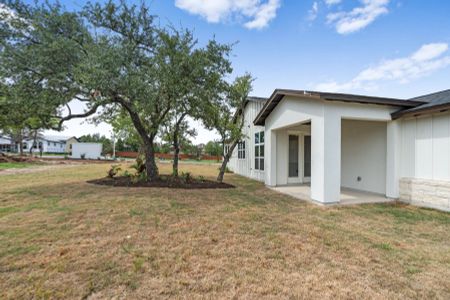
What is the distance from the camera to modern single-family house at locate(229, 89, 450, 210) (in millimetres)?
5730

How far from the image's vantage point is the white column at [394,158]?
6578mm

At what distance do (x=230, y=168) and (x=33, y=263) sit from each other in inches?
597

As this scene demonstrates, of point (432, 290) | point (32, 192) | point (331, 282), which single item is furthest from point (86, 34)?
point (432, 290)

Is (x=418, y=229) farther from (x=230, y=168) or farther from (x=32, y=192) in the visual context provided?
(x=230, y=168)

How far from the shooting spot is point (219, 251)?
312 cm

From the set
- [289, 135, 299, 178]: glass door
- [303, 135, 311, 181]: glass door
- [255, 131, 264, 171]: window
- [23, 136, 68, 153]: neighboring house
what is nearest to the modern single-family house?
[303, 135, 311, 181]: glass door

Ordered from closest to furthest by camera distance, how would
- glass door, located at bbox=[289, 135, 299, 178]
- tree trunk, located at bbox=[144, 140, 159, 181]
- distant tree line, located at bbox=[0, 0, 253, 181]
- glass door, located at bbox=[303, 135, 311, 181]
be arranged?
distant tree line, located at bbox=[0, 0, 253, 181] < tree trunk, located at bbox=[144, 140, 159, 181] < glass door, located at bbox=[289, 135, 299, 178] < glass door, located at bbox=[303, 135, 311, 181]

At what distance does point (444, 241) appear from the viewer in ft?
11.9

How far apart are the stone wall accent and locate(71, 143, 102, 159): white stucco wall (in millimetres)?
36888

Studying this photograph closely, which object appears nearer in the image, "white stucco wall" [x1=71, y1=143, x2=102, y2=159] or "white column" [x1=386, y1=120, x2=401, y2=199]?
"white column" [x1=386, y1=120, x2=401, y2=199]

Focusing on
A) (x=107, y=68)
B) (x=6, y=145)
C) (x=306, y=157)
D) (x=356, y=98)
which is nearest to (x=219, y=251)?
(x=356, y=98)

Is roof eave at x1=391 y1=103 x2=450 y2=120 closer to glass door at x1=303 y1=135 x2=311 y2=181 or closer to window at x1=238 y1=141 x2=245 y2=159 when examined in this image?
glass door at x1=303 y1=135 x2=311 y2=181

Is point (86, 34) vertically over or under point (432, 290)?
over

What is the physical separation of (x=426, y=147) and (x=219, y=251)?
6.59m
